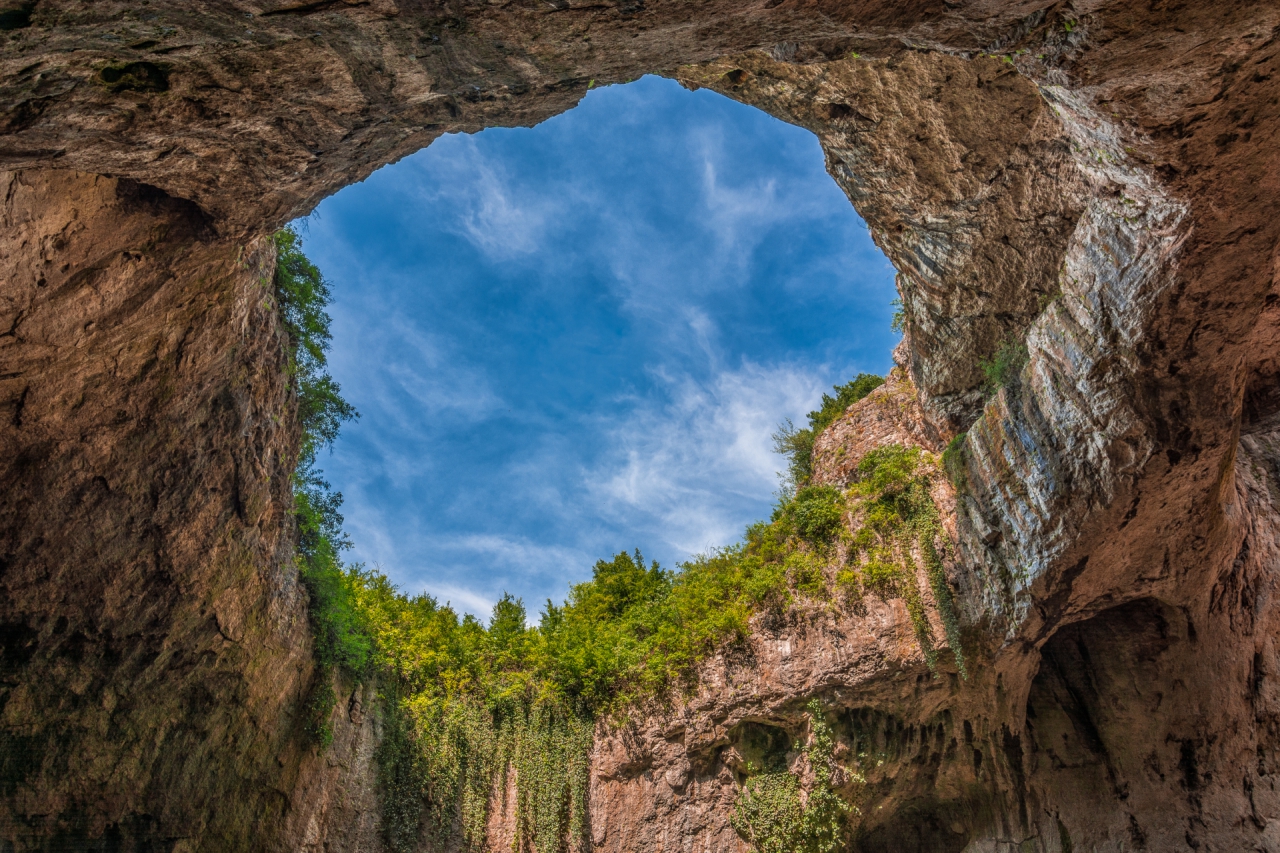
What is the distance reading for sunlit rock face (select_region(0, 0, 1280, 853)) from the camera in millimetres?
4883

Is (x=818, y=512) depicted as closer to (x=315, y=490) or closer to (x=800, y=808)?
(x=800, y=808)

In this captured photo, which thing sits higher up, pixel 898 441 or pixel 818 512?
pixel 898 441

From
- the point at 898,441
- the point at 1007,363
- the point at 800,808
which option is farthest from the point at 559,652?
the point at 1007,363

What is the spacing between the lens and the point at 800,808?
38.3ft

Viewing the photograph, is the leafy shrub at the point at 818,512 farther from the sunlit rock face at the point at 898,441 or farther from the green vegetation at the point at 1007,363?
the green vegetation at the point at 1007,363

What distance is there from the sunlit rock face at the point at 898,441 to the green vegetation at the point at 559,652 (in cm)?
45

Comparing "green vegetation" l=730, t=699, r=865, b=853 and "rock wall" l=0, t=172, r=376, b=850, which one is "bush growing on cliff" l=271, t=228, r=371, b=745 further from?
"green vegetation" l=730, t=699, r=865, b=853

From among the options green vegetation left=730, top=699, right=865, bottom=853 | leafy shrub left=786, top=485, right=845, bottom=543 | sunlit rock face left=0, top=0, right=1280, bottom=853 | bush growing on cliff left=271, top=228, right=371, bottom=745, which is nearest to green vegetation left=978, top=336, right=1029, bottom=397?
sunlit rock face left=0, top=0, right=1280, bottom=853

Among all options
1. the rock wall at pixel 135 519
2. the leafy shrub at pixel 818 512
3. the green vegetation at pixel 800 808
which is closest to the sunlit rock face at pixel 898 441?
the rock wall at pixel 135 519

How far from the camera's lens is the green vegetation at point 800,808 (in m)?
11.5

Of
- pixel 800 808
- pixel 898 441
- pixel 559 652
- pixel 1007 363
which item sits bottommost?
pixel 800 808

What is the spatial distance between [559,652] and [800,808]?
530 centimetres

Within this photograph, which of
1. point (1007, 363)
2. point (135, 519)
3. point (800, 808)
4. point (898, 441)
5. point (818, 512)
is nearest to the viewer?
point (135, 519)

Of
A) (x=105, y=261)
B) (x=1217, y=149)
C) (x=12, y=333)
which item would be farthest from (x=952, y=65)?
(x=12, y=333)
